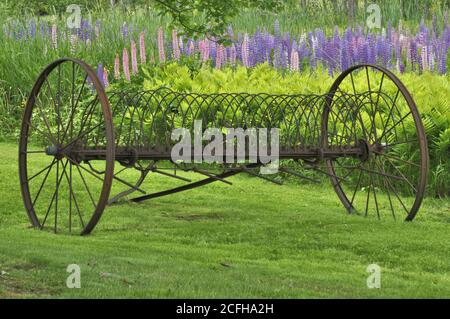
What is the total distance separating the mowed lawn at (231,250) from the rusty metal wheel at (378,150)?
27 cm

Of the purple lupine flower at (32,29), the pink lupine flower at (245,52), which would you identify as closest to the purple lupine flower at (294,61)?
the pink lupine flower at (245,52)

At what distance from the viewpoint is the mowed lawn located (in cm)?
584

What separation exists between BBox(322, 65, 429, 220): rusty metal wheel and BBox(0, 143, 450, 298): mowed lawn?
27cm

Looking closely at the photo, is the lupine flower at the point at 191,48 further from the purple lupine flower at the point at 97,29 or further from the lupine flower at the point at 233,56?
the purple lupine flower at the point at 97,29

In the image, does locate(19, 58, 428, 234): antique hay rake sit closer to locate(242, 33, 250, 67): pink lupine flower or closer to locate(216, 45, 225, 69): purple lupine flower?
locate(216, 45, 225, 69): purple lupine flower

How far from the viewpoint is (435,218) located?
9.21 m

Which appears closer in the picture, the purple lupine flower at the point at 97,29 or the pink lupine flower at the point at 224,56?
the pink lupine flower at the point at 224,56

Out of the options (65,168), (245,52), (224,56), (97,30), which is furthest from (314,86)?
(97,30)

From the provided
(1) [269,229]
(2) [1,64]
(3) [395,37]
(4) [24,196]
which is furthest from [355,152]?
(2) [1,64]

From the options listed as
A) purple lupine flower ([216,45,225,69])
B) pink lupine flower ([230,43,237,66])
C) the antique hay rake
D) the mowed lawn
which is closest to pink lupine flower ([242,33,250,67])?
pink lupine flower ([230,43,237,66])

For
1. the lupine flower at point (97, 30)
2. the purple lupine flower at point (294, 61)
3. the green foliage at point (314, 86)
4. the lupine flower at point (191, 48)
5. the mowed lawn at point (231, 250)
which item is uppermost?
the lupine flower at point (97, 30)

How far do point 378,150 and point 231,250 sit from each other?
6.75 feet

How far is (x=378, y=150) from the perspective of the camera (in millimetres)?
8750

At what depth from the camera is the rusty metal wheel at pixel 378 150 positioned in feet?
28.6
